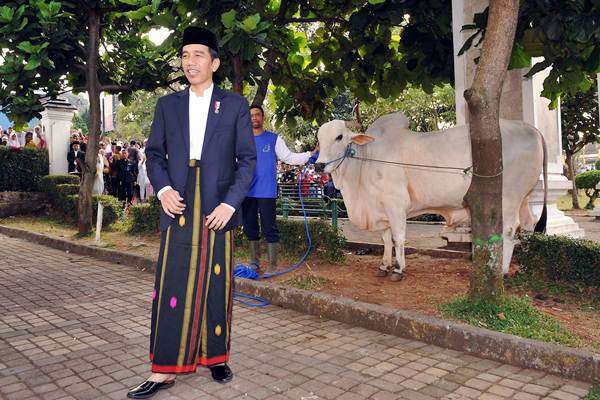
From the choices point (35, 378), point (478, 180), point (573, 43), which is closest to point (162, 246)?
point (35, 378)

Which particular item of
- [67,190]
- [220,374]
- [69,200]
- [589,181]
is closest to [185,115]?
[220,374]

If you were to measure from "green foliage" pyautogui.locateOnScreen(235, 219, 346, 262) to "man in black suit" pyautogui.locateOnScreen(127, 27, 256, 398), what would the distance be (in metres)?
3.81

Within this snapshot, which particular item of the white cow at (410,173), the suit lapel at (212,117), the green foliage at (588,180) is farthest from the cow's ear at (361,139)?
the green foliage at (588,180)

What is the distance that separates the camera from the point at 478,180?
469 centimetres

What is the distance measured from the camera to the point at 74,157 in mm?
15945

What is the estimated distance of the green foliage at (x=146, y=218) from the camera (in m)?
10.4

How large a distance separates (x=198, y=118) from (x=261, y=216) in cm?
296

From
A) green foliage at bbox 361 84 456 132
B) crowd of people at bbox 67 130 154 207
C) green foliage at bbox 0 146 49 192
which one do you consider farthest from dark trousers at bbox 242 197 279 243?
green foliage at bbox 361 84 456 132

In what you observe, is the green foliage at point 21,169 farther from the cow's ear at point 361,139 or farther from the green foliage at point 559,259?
the green foliage at point 559,259

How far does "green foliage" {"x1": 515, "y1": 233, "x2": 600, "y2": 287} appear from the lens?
17.0 ft

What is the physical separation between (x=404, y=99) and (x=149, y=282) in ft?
52.5

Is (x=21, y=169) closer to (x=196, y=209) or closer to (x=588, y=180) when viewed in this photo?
(x=196, y=209)

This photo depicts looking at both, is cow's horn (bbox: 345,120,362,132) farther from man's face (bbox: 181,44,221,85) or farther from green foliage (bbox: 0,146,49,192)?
green foliage (bbox: 0,146,49,192)

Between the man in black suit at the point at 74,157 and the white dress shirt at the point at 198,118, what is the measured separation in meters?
12.9
